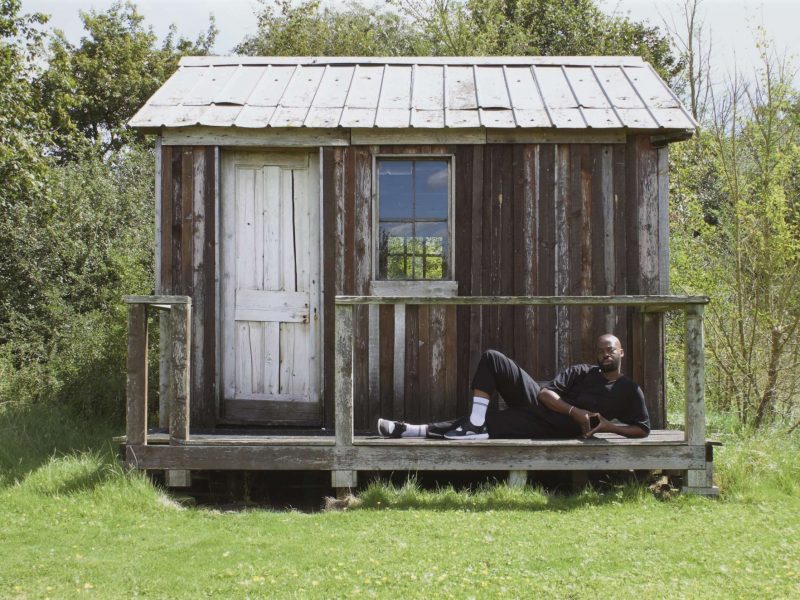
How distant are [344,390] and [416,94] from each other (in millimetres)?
3276

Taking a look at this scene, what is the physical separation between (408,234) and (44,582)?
4.38 m

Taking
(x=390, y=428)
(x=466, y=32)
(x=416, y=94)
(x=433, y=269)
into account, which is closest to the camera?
(x=390, y=428)

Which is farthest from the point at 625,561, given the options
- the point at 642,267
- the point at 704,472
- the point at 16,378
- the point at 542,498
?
the point at 16,378

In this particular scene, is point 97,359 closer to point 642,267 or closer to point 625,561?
point 642,267

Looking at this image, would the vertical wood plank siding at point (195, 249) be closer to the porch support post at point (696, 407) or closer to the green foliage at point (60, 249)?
the green foliage at point (60, 249)

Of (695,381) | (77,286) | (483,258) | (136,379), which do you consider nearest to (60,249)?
(77,286)

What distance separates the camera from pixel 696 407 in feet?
22.0

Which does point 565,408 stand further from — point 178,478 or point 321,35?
point 321,35

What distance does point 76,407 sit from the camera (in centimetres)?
1064

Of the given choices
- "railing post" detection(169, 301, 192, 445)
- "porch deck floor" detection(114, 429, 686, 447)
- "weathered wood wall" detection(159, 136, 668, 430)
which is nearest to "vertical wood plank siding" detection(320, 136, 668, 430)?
"weathered wood wall" detection(159, 136, 668, 430)

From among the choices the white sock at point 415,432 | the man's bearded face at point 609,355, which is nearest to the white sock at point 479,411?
the white sock at point 415,432

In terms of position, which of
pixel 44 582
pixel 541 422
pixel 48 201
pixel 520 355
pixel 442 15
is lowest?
pixel 44 582

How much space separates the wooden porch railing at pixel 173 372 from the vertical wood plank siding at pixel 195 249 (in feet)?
2.62

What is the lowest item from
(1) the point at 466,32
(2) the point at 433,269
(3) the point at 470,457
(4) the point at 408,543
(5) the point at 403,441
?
(4) the point at 408,543
